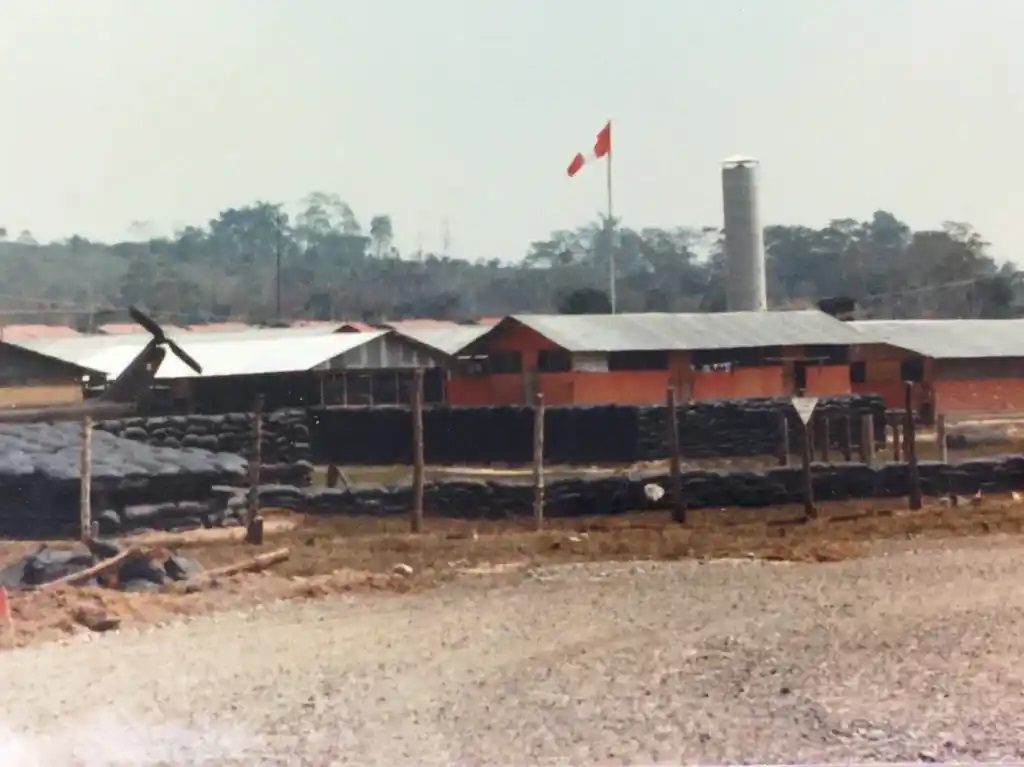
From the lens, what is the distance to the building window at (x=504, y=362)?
3259 cm

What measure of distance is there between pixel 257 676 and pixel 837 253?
2555 centimetres

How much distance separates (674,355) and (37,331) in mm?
14924

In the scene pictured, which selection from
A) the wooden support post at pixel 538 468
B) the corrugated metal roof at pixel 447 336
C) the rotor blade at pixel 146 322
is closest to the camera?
the wooden support post at pixel 538 468

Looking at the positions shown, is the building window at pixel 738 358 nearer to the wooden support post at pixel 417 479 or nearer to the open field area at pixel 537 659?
the wooden support post at pixel 417 479

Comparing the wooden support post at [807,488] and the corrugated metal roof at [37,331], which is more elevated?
the corrugated metal roof at [37,331]

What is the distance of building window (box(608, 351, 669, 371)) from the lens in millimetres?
31562

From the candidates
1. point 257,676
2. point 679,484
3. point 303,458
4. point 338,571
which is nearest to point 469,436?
point 303,458

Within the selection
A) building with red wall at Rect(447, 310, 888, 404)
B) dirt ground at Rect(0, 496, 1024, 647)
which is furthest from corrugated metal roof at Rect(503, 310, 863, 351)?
dirt ground at Rect(0, 496, 1024, 647)

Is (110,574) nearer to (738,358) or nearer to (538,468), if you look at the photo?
(538,468)

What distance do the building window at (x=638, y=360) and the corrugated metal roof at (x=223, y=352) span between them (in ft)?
17.5

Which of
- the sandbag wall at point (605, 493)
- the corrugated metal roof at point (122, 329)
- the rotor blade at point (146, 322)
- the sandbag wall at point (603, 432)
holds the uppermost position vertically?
the corrugated metal roof at point (122, 329)

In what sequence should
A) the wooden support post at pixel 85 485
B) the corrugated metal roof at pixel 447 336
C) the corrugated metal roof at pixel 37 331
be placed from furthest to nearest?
the corrugated metal roof at pixel 447 336 → the corrugated metal roof at pixel 37 331 → the wooden support post at pixel 85 485

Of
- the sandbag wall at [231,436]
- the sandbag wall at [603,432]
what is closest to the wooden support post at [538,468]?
the sandbag wall at [231,436]

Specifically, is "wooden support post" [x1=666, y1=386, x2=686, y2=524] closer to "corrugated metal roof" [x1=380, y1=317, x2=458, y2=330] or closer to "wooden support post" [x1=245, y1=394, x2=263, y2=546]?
"wooden support post" [x1=245, y1=394, x2=263, y2=546]
